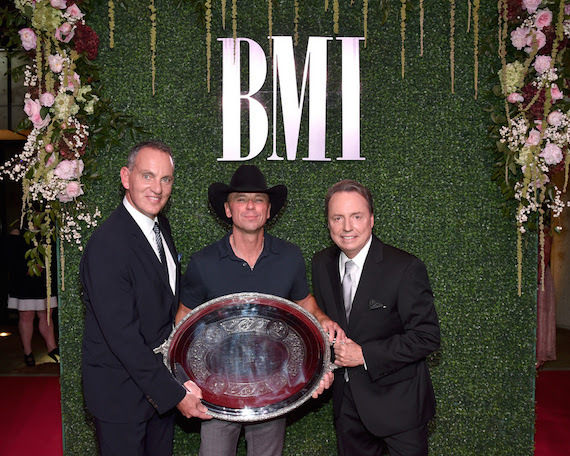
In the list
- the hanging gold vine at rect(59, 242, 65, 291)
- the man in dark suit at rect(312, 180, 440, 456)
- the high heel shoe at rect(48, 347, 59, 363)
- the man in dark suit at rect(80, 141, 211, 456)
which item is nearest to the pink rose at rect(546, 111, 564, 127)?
the man in dark suit at rect(312, 180, 440, 456)

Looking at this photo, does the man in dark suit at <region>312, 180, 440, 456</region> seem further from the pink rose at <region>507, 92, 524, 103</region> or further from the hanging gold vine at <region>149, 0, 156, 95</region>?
the hanging gold vine at <region>149, 0, 156, 95</region>

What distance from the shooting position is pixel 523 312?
3.27 meters

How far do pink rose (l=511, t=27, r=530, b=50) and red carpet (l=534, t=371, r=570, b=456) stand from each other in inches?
110

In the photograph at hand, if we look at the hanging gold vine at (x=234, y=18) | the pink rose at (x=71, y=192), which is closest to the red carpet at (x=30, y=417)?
the pink rose at (x=71, y=192)

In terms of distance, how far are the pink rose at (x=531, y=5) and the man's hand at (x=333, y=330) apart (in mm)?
2232

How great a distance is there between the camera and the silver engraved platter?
2145 millimetres

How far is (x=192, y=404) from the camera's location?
212cm

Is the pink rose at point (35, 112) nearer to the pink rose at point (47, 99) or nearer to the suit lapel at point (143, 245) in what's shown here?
the pink rose at point (47, 99)

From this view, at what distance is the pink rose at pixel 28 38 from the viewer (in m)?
2.90

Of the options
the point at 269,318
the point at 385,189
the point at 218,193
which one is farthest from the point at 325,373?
the point at 385,189

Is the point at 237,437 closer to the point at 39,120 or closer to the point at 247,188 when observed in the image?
the point at 247,188

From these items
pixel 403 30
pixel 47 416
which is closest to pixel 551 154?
pixel 403 30

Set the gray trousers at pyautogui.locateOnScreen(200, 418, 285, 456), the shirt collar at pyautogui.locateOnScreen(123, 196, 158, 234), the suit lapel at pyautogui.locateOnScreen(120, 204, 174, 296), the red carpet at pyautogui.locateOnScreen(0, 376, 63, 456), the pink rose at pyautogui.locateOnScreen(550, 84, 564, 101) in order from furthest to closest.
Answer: the red carpet at pyautogui.locateOnScreen(0, 376, 63, 456) < the pink rose at pyautogui.locateOnScreen(550, 84, 564, 101) < the gray trousers at pyautogui.locateOnScreen(200, 418, 285, 456) < the shirt collar at pyautogui.locateOnScreen(123, 196, 158, 234) < the suit lapel at pyautogui.locateOnScreen(120, 204, 174, 296)

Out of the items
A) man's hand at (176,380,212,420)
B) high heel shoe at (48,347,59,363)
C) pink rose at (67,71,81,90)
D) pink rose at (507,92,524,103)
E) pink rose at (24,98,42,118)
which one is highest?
pink rose at (67,71,81,90)
